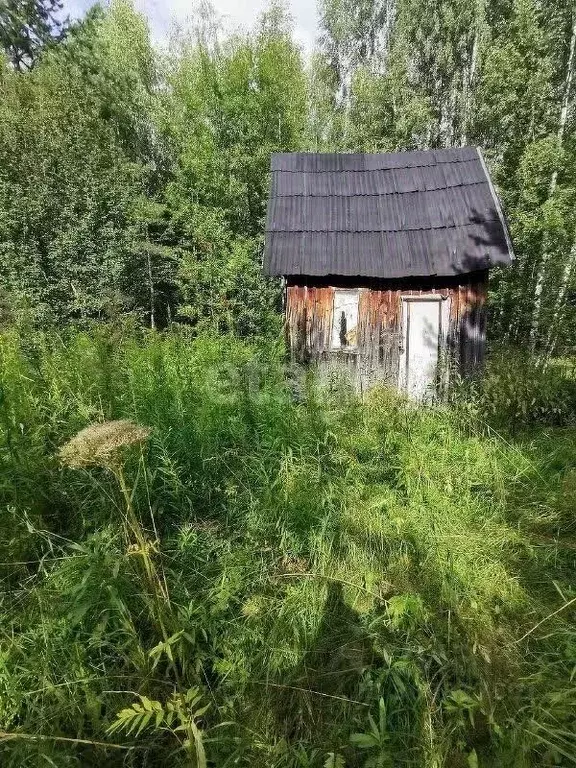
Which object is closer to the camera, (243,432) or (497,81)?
(243,432)

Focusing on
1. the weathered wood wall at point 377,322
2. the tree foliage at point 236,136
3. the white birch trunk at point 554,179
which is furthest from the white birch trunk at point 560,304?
the weathered wood wall at point 377,322

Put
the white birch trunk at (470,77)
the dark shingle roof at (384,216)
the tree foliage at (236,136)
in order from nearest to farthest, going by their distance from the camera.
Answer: the dark shingle roof at (384,216) → the tree foliage at (236,136) → the white birch trunk at (470,77)

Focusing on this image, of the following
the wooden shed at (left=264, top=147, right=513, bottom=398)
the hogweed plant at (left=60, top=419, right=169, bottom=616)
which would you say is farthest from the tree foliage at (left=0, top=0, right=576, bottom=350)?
the hogweed plant at (left=60, top=419, right=169, bottom=616)

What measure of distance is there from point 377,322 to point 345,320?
55 cm

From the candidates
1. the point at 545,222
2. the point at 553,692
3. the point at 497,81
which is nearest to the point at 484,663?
the point at 553,692

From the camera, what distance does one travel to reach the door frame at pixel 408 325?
6996mm

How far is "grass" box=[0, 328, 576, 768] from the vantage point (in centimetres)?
184

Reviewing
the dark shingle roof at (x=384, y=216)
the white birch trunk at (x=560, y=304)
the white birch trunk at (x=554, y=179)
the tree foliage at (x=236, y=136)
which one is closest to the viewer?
the dark shingle roof at (x=384, y=216)

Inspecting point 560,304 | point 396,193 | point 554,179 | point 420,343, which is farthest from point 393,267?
point 560,304

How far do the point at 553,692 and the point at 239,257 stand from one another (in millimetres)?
12226

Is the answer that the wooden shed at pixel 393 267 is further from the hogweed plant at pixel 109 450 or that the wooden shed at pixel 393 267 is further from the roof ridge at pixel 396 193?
the hogweed plant at pixel 109 450

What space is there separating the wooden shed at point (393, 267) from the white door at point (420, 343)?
0.02 meters

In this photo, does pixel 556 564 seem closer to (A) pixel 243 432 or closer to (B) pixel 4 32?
(A) pixel 243 432

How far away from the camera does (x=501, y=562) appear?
113 inches
